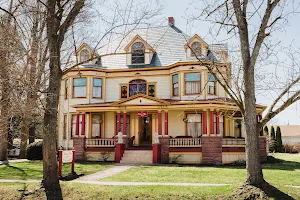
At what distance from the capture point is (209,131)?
21531mm

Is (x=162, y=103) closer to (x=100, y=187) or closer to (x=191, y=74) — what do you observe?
(x=191, y=74)

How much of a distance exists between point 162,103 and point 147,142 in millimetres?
4496

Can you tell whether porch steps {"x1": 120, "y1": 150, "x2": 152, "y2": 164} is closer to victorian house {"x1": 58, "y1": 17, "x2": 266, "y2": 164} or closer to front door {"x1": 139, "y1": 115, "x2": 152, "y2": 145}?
victorian house {"x1": 58, "y1": 17, "x2": 266, "y2": 164}

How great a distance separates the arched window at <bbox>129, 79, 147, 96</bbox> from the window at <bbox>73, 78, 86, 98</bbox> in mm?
3852

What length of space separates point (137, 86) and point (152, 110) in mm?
2776

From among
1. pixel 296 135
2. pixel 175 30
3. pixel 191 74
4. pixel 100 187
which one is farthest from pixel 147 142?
pixel 296 135

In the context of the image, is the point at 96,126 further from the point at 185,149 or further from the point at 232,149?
the point at 232,149

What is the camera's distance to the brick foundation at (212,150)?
20.5 metres

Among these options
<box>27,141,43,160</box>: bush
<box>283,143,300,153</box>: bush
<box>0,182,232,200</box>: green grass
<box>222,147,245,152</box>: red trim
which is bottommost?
<box>283,143,300,153</box>: bush

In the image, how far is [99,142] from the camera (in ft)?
75.4

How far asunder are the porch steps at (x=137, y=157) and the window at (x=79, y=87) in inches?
269

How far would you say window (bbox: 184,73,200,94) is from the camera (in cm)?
2342

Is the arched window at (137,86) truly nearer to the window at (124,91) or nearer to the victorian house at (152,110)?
the victorian house at (152,110)

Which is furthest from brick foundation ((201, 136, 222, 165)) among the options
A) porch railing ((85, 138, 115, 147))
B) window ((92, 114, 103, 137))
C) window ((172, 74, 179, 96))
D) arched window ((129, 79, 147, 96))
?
window ((92, 114, 103, 137))
